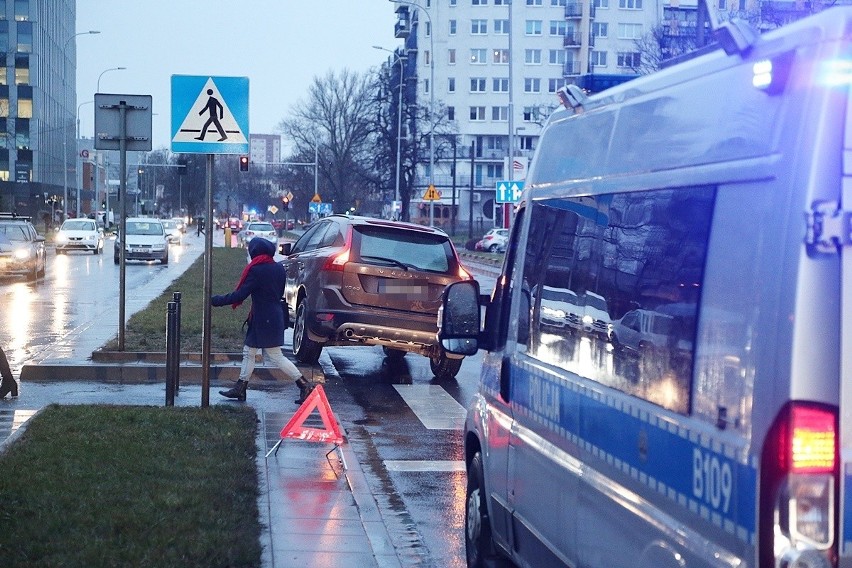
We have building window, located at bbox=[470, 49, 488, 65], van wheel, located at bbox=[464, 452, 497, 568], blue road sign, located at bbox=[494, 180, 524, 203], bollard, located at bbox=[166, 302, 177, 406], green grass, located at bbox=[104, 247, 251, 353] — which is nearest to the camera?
van wheel, located at bbox=[464, 452, 497, 568]

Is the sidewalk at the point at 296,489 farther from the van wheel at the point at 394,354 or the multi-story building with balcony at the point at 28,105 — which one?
the multi-story building with balcony at the point at 28,105

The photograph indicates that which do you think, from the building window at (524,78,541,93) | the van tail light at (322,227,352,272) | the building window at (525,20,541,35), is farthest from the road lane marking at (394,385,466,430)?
the building window at (524,78,541,93)

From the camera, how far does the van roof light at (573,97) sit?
491 cm

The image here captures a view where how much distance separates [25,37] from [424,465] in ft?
348

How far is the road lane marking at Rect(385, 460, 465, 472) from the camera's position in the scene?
381 inches

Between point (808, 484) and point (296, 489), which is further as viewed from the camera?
point (296, 489)

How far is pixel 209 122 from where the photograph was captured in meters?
11.0

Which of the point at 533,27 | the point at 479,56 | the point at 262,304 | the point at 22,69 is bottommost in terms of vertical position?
the point at 262,304

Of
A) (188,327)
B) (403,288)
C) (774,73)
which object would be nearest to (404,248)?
(403,288)

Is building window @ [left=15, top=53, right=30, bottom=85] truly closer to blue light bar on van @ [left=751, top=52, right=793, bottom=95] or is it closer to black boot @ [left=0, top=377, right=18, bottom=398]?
black boot @ [left=0, top=377, right=18, bottom=398]

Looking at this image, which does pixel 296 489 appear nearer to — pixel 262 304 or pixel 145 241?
pixel 262 304

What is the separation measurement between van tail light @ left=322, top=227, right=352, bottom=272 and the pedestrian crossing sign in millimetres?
3921

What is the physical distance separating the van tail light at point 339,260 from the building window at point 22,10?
100060mm

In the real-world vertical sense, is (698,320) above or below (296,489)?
above
